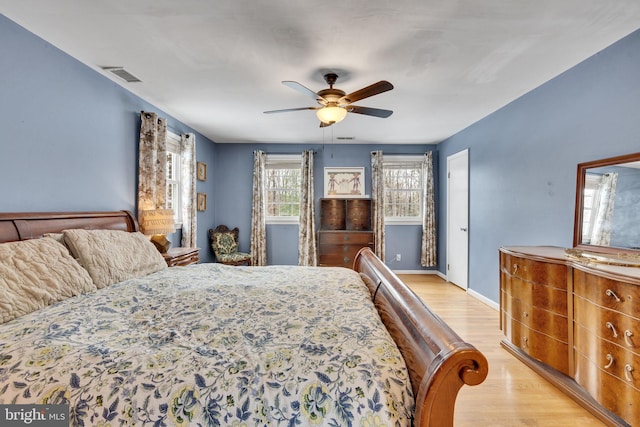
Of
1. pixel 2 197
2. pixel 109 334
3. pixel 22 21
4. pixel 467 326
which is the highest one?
pixel 22 21

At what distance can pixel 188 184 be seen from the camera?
171 inches

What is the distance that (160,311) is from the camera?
1503mm

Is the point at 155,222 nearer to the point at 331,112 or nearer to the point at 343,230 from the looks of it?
the point at 331,112

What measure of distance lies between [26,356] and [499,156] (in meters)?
4.43

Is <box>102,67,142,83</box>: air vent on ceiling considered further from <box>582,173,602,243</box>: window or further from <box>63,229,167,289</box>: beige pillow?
<box>582,173,602,243</box>: window

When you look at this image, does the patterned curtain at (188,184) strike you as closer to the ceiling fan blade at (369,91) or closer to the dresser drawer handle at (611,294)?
the ceiling fan blade at (369,91)

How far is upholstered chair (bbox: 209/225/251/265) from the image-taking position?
5.00 metres

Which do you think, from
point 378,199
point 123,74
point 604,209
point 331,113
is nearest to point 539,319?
point 604,209

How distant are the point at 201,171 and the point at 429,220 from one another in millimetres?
4187

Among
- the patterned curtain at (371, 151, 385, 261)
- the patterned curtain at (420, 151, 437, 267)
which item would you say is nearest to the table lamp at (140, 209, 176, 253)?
the patterned curtain at (371, 151, 385, 261)

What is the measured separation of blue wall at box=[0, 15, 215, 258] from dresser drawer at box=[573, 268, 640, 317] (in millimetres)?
3797

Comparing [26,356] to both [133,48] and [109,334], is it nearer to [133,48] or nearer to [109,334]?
[109,334]

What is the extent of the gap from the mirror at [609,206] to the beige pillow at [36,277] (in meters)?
3.59

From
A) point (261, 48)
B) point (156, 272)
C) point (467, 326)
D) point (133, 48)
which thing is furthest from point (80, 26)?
point (467, 326)
